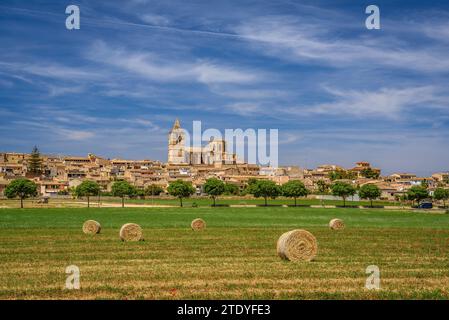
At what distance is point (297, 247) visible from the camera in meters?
21.0

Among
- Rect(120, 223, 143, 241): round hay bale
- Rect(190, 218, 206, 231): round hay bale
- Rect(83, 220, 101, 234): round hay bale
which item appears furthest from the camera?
Rect(190, 218, 206, 231): round hay bale

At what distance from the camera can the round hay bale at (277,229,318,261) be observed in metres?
20.8

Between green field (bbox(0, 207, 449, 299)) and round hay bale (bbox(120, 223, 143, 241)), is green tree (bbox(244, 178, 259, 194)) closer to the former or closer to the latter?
round hay bale (bbox(120, 223, 143, 241))

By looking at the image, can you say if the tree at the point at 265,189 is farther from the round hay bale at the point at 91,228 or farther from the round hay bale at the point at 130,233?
the round hay bale at the point at 130,233

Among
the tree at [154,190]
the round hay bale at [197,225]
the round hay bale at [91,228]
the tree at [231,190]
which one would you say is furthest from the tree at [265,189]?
the round hay bale at [91,228]

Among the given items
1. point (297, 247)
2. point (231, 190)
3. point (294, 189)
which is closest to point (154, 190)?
point (231, 190)

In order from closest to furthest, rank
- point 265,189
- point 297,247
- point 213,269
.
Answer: point 213,269 < point 297,247 < point 265,189

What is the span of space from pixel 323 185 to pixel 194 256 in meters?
179

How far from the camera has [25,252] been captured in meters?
23.6

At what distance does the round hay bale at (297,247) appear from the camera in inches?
820

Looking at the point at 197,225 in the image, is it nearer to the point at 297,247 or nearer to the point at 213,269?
the point at 297,247

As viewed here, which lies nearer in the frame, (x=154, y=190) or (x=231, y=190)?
(x=231, y=190)

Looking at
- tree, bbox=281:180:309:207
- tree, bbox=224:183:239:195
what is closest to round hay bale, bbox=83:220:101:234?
tree, bbox=281:180:309:207
